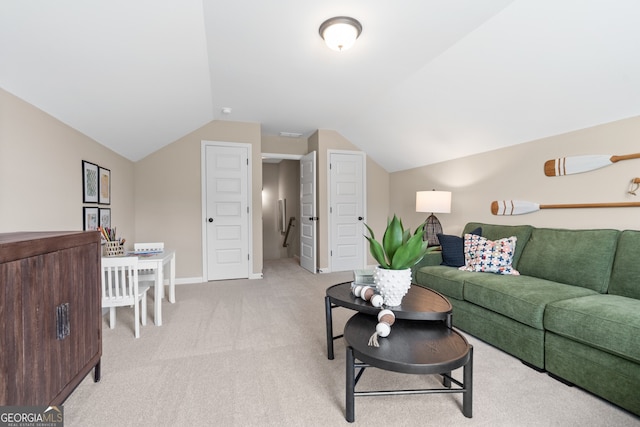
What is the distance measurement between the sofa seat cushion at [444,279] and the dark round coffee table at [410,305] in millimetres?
536

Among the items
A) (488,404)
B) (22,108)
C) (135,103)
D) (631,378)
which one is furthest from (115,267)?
(631,378)

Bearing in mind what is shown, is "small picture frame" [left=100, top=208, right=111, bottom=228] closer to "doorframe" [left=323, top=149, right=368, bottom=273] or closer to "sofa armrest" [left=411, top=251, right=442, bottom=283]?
"doorframe" [left=323, top=149, right=368, bottom=273]

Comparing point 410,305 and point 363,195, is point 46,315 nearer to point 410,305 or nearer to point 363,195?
point 410,305

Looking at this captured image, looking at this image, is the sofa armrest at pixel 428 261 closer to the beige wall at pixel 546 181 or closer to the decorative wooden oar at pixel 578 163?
the beige wall at pixel 546 181

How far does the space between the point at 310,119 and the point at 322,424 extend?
3.88 metres

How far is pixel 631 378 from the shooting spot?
1.47 metres

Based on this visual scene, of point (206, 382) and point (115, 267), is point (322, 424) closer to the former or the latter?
point (206, 382)

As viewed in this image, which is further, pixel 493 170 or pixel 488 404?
pixel 493 170

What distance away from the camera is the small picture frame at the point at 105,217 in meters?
3.19

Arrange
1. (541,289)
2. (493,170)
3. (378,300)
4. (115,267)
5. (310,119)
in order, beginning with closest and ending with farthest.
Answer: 1. (378,300)
2. (541,289)
3. (115,267)
4. (493,170)
5. (310,119)

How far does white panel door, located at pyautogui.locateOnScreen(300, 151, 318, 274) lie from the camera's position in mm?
5090

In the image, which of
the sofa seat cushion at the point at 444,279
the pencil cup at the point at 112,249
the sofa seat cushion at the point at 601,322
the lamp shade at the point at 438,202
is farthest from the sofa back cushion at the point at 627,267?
the pencil cup at the point at 112,249

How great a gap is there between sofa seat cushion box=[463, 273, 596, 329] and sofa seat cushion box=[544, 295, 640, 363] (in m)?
0.07

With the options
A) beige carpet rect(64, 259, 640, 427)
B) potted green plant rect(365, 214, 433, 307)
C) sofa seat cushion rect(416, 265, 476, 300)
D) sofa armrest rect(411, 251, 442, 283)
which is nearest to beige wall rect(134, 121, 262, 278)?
beige carpet rect(64, 259, 640, 427)
